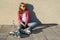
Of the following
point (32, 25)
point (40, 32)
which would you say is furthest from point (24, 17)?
point (40, 32)

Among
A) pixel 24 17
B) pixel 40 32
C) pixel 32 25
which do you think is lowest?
pixel 40 32

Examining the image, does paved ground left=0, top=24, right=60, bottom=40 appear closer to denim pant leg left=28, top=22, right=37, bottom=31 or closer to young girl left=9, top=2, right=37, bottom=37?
denim pant leg left=28, top=22, right=37, bottom=31

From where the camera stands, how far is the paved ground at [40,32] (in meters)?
7.93

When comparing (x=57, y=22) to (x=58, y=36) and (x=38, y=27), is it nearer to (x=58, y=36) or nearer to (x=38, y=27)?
(x=38, y=27)

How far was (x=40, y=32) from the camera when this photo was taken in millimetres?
8734

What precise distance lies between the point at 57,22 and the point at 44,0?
1225 mm

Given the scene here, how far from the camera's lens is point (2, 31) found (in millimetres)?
8789

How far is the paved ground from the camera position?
793cm

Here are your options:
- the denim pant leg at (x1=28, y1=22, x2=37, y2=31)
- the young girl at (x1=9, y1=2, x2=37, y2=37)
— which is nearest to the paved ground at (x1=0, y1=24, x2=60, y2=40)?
the denim pant leg at (x1=28, y1=22, x2=37, y2=31)

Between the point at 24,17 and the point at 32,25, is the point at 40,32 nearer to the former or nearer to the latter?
the point at 32,25

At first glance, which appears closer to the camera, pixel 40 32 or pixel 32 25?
pixel 40 32

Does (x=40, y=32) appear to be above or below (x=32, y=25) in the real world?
below

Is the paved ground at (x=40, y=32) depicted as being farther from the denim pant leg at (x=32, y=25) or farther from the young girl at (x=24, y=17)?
the young girl at (x=24, y=17)

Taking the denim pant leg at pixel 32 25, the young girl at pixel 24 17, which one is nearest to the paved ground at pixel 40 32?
the denim pant leg at pixel 32 25
